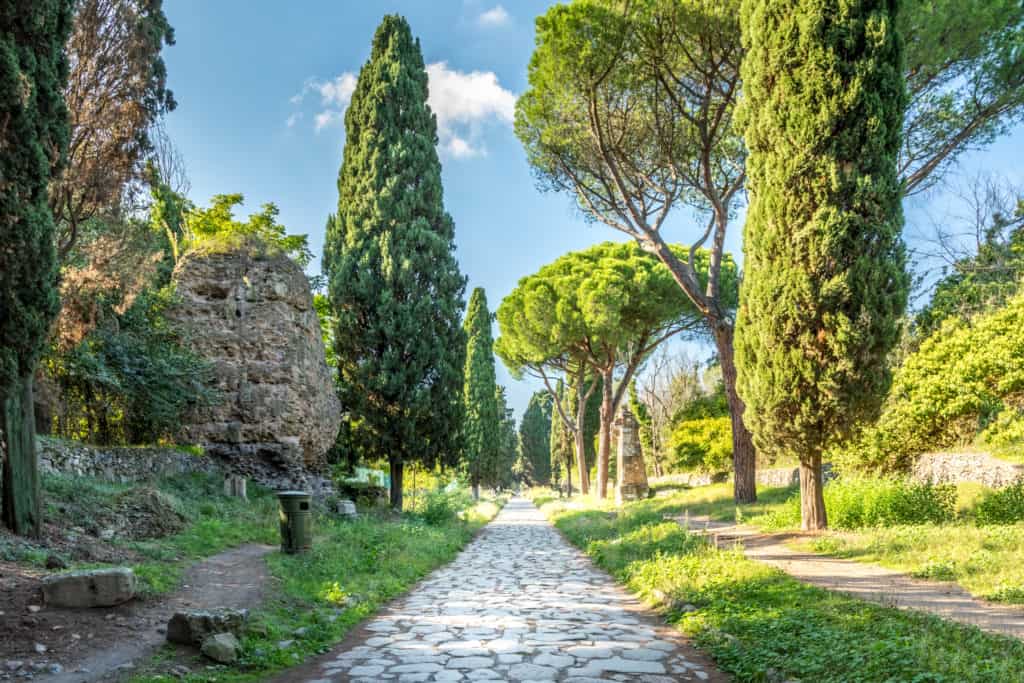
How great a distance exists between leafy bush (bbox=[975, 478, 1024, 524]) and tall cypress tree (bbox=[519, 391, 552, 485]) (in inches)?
1867

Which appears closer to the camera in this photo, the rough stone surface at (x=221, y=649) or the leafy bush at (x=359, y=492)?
the rough stone surface at (x=221, y=649)

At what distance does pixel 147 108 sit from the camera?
876cm

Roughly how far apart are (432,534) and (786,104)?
9.29 metres

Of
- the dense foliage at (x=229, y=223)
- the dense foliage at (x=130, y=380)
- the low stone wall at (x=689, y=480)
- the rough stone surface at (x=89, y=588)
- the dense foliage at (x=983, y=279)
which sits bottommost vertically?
the low stone wall at (x=689, y=480)

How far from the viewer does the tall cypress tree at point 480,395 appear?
1225 inches

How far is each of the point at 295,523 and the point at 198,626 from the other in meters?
3.63

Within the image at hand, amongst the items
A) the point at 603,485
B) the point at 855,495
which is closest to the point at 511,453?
the point at 603,485

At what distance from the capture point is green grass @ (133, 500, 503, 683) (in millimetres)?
4332

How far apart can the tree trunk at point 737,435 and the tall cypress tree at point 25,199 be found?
11071mm

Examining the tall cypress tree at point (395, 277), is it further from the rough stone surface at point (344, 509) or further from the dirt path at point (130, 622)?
the dirt path at point (130, 622)

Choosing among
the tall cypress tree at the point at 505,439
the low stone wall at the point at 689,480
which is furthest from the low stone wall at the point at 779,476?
the tall cypress tree at the point at 505,439

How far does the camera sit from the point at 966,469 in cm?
1027

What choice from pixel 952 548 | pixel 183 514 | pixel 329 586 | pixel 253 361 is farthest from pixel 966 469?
pixel 253 361

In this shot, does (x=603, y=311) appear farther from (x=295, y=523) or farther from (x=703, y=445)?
(x=295, y=523)
